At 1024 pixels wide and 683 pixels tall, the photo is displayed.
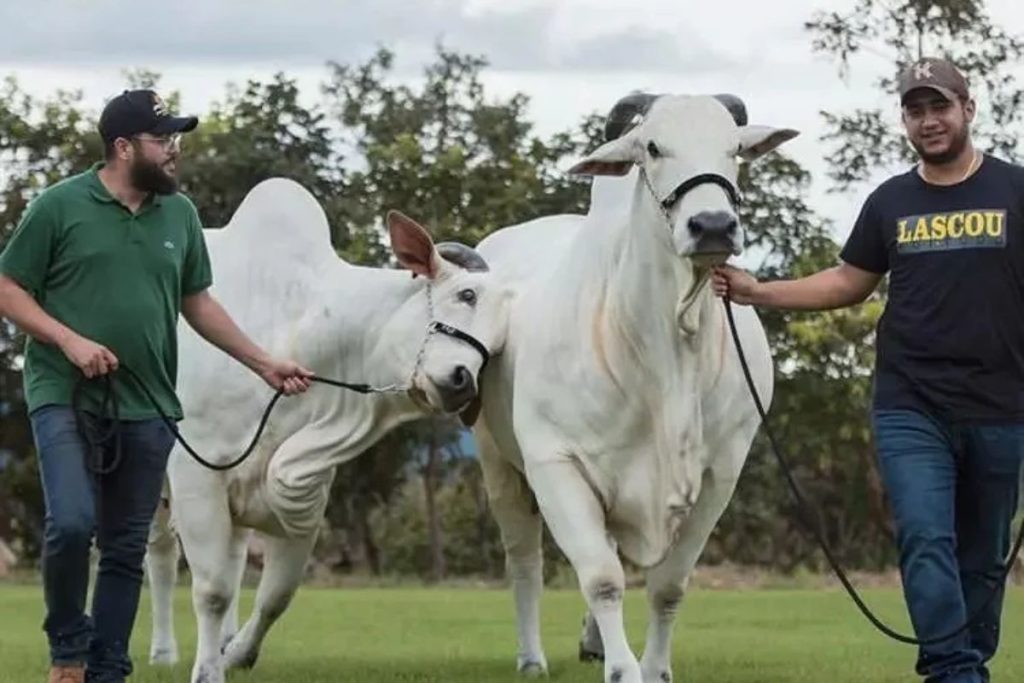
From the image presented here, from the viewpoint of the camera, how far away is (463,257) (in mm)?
10969

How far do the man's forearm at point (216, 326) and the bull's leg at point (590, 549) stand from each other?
131cm

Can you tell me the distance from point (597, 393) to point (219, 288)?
8.88 feet

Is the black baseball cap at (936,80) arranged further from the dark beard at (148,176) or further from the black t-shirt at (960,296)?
the dark beard at (148,176)

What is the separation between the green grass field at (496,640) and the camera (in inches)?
462

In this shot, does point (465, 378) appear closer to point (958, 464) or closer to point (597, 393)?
point (597, 393)

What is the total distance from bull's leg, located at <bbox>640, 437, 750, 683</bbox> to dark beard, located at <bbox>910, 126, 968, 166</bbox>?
2091mm

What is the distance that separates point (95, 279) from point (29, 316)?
0.32m

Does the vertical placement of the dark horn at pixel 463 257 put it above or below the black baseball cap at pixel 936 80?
below

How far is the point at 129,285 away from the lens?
8.38 meters

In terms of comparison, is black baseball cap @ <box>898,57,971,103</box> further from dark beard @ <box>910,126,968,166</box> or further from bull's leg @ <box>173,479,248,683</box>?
bull's leg @ <box>173,479,248,683</box>

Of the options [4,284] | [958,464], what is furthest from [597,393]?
[4,284]

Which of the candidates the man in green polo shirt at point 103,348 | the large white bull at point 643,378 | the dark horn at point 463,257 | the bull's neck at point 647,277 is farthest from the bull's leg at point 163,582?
the bull's neck at point 647,277

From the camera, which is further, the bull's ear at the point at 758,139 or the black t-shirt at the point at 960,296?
the bull's ear at the point at 758,139

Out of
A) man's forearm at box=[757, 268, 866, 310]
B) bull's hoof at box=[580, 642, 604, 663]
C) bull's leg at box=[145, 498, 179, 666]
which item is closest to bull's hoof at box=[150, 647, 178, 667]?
bull's leg at box=[145, 498, 179, 666]
